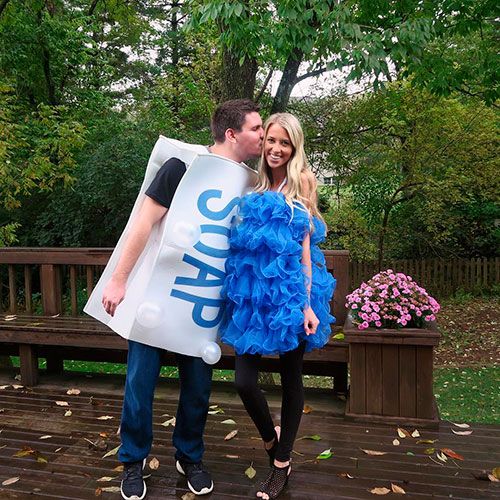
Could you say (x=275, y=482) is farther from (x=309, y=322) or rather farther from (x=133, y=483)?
(x=309, y=322)

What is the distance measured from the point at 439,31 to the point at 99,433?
4934 millimetres

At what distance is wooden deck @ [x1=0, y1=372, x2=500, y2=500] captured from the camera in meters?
2.54

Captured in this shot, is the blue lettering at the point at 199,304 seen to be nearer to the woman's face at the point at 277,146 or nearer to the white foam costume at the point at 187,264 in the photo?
the white foam costume at the point at 187,264

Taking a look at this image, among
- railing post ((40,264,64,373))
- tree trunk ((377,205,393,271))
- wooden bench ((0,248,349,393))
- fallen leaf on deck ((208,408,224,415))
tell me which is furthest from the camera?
tree trunk ((377,205,393,271))

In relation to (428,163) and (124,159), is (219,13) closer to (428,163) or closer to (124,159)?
(124,159)

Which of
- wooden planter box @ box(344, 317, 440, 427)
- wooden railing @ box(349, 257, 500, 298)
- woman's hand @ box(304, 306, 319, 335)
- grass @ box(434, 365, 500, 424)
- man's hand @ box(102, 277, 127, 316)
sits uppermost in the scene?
man's hand @ box(102, 277, 127, 316)

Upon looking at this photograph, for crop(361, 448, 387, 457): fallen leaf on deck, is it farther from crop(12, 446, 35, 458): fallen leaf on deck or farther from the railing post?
the railing post

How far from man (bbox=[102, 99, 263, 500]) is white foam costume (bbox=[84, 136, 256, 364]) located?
0.07 meters

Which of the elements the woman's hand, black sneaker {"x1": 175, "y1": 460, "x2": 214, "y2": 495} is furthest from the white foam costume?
black sneaker {"x1": 175, "y1": 460, "x2": 214, "y2": 495}

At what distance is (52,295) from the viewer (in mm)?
4430

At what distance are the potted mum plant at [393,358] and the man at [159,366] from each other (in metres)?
1.15

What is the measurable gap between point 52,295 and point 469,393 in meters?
4.80

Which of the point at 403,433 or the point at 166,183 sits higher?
Answer: the point at 166,183

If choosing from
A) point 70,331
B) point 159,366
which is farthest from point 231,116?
point 70,331
